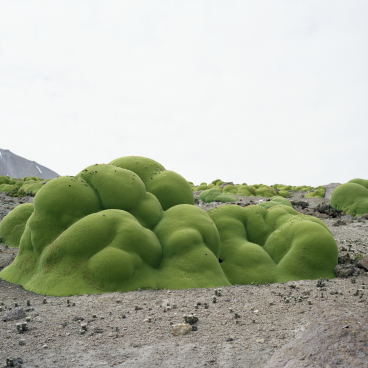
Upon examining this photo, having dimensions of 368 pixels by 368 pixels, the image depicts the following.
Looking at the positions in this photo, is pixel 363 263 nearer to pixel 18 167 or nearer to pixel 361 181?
pixel 361 181

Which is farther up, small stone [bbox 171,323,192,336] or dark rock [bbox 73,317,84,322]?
small stone [bbox 171,323,192,336]

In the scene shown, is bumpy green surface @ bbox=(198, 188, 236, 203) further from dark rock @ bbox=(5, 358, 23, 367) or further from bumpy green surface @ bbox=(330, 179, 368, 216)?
dark rock @ bbox=(5, 358, 23, 367)

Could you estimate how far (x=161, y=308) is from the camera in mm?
6438

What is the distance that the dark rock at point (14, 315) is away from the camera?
20.0ft

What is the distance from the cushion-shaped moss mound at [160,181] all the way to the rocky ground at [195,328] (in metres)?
3.87

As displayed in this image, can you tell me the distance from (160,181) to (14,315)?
602 centimetres

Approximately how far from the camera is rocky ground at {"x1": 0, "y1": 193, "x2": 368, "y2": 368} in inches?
170

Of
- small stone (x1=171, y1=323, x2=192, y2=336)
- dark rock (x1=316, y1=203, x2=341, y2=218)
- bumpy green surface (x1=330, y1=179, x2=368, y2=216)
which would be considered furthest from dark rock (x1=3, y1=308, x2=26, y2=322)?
bumpy green surface (x1=330, y1=179, x2=368, y2=216)

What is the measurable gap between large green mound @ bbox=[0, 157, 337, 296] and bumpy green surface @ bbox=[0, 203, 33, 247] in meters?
3.59

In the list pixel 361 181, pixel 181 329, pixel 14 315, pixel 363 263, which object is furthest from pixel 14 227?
pixel 361 181

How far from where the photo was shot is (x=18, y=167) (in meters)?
148

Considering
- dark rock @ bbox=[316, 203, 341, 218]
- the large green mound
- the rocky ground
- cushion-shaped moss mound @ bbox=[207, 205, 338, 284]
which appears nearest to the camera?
the rocky ground

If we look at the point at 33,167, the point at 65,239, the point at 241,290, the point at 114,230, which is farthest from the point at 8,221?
the point at 33,167

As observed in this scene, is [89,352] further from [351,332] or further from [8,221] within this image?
[8,221]
